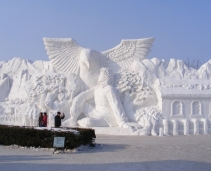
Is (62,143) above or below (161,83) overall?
below

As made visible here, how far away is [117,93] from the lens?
12922mm

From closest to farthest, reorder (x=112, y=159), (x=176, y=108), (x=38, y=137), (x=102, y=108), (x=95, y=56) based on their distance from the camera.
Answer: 1. (x=112, y=159)
2. (x=38, y=137)
3. (x=102, y=108)
4. (x=176, y=108)
5. (x=95, y=56)

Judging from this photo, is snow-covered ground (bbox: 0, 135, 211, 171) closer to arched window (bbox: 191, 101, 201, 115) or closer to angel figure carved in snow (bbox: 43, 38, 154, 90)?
arched window (bbox: 191, 101, 201, 115)

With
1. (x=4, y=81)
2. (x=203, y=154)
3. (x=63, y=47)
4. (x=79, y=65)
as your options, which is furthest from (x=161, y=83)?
(x=4, y=81)

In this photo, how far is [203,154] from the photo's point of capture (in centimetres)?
700

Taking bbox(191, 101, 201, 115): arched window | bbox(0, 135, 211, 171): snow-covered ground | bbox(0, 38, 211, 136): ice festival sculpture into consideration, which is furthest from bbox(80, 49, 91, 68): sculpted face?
bbox(0, 135, 211, 171): snow-covered ground

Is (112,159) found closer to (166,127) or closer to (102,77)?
(166,127)

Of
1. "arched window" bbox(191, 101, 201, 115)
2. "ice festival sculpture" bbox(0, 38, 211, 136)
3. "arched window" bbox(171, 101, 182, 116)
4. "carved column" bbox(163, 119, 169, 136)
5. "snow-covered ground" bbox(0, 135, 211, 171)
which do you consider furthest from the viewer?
"arched window" bbox(191, 101, 201, 115)

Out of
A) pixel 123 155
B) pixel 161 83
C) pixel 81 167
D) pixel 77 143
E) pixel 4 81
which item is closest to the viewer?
pixel 81 167

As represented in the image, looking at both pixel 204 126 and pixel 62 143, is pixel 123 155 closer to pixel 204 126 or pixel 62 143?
pixel 62 143

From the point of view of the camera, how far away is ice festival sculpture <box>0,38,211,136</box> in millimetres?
12516

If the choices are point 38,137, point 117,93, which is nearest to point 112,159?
point 38,137

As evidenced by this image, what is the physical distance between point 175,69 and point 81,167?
9.54 m

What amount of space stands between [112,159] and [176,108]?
718 cm
